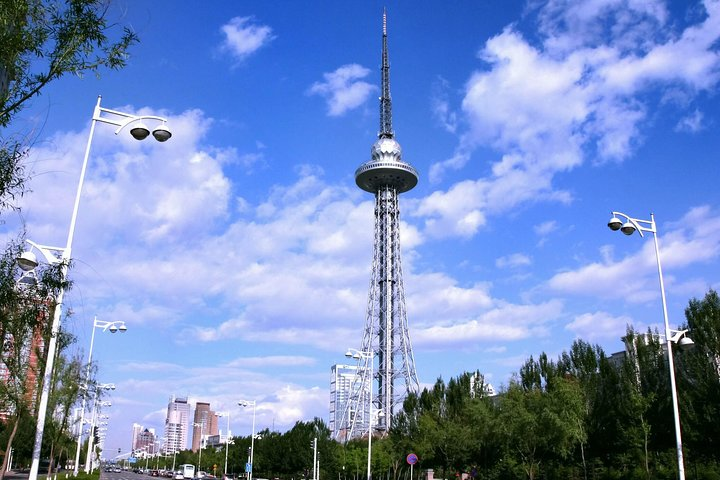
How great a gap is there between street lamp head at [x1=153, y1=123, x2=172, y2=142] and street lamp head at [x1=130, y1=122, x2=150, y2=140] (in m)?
0.25

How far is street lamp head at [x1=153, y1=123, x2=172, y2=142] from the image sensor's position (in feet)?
46.8

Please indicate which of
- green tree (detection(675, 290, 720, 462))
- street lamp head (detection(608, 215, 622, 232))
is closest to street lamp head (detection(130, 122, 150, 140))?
street lamp head (detection(608, 215, 622, 232))

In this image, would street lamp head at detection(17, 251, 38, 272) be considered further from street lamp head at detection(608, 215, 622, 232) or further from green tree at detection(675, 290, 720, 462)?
green tree at detection(675, 290, 720, 462)

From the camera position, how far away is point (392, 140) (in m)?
103

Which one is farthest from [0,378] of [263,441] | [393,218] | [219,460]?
[219,460]

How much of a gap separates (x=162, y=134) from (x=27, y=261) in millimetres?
4091

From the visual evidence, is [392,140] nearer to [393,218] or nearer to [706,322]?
[393,218]

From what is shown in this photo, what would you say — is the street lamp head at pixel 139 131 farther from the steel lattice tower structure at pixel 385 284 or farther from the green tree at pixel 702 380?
the steel lattice tower structure at pixel 385 284

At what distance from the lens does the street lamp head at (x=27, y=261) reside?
11867 mm

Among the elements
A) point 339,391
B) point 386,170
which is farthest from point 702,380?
point 339,391

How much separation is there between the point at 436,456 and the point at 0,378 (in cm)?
A: 3631

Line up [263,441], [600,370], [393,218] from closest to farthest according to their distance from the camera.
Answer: [600,370]
[263,441]
[393,218]

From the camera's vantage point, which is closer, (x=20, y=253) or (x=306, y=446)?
(x=20, y=253)

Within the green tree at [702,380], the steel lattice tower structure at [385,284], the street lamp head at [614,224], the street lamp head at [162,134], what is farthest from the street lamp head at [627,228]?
the steel lattice tower structure at [385,284]
